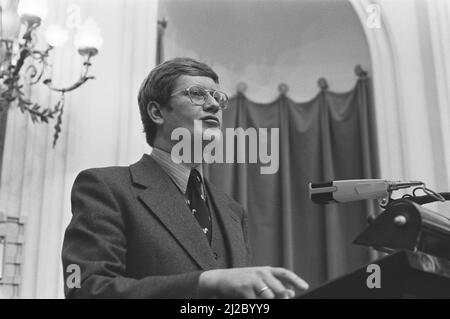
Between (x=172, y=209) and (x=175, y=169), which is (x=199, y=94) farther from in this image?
(x=172, y=209)

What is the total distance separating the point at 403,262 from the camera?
2.62 ft

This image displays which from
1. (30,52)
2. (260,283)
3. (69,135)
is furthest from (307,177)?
(260,283)

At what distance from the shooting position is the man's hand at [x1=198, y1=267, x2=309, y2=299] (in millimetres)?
873

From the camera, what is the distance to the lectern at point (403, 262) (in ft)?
2.68

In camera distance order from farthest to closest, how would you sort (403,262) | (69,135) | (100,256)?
(69,135)
(100,256)
(403,262)

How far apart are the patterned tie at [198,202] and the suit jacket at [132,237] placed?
0.17 ft

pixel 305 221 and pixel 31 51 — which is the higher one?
pixel 31 51

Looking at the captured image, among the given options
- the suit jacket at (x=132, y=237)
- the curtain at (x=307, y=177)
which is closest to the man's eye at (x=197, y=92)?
the suit jacket at (x=132, y=237)

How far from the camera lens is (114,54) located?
2666 millimetres

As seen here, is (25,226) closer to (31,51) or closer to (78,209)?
(31,51)

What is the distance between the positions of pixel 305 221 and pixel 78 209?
218 centimetres

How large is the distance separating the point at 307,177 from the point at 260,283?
2.50 metres
